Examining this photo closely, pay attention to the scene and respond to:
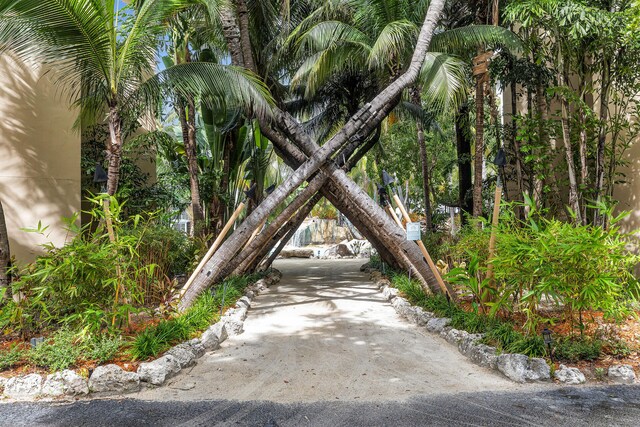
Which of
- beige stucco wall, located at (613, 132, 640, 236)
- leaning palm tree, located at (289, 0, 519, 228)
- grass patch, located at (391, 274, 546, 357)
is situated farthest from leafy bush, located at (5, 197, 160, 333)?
beige stucco wall, located at (613, 132, 640, 236)

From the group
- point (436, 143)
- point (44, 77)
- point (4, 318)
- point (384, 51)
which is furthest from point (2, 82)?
point (436, 143)

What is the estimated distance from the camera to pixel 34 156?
752cm

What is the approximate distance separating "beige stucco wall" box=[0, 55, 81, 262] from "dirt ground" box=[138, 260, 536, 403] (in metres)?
3.85

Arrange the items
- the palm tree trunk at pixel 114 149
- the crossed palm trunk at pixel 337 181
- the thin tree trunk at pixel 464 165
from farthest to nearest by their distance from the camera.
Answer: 1. the thin tree trunk at pixel 464 165
2. the crossed palm trunk at pixel 337 181
3. the palm tree trunk at pixel 114 149

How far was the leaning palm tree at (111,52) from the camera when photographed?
5.34 metres

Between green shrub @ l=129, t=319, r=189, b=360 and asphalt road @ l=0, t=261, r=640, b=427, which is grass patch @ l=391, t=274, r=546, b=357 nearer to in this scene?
asphalt road @ l=0, t=261, r=640, b=427

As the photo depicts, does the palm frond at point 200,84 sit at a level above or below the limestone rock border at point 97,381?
above

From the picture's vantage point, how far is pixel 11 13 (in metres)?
5.30

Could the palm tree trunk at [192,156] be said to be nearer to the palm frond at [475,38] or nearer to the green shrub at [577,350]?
the palm frond at [475,38]

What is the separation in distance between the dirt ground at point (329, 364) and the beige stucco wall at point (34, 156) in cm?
385

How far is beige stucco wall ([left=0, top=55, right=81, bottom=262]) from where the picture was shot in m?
7.17

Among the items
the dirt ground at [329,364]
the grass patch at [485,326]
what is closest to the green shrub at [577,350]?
the grass patch at [485,326]

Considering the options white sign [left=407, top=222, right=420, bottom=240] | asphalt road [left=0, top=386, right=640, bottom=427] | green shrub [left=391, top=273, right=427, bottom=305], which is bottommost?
asphalt road [left=0, top=386, right=640, bottom=427]

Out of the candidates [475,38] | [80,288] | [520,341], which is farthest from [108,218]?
[475,38]
